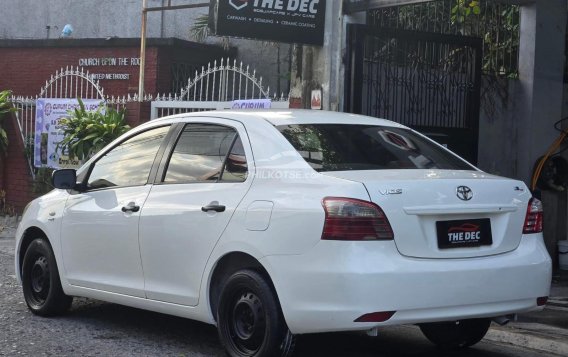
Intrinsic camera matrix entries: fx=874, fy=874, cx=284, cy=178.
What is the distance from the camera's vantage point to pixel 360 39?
8984 millimetres

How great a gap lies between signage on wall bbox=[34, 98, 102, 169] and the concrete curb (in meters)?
8.63

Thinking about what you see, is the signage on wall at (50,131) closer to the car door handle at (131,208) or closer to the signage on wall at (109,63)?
the signage on wall at (109,63)

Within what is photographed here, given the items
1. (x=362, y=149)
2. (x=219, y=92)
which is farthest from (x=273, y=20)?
(x=362, y=149)

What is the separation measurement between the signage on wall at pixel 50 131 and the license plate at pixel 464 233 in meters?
9.46

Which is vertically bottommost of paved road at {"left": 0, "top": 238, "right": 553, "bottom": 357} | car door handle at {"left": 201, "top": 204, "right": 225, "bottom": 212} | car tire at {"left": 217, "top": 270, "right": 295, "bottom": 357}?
paved road at {"left": 0, "top": 238, "right": 553, "bottom": 357}

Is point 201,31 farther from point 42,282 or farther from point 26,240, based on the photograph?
point 42,282

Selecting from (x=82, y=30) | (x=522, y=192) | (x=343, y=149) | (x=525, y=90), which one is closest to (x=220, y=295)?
(x=343, y=149)

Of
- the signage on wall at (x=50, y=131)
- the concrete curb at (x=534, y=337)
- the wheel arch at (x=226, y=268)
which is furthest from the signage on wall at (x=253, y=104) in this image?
the wheel arch at (x=226, y=268)

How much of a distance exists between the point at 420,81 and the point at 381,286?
5027 millimetres

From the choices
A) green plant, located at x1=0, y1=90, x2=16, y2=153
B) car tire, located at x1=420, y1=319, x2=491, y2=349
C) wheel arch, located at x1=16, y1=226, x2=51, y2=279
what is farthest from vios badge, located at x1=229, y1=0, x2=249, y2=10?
green plant, located at x1=0, y1=90, x2=16, y2=153

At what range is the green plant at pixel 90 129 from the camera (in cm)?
1259

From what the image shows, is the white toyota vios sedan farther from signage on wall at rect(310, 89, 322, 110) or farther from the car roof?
signage on wall at rect(310, 89, 322, 110)

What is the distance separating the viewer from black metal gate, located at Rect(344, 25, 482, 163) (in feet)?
29.6

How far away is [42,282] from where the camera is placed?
727 centimetres
